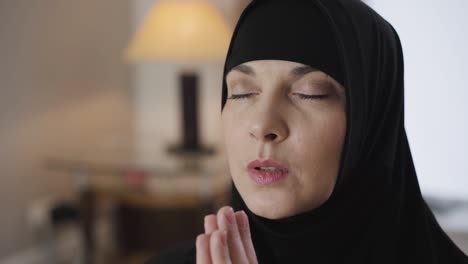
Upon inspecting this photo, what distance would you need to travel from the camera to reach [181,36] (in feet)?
7.45

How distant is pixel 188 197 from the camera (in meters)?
2.45

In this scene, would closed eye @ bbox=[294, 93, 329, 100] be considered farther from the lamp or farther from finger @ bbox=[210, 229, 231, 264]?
the lamp

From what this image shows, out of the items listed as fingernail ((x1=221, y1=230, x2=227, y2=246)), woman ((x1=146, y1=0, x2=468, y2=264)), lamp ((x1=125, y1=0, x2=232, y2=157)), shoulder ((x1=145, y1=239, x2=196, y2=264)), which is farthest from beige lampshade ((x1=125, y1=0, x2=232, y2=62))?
fingernail ((x1=221, y1=230, x2=227, y2=246))

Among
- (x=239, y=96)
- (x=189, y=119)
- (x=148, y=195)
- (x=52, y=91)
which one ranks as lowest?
(x=148, y=195)

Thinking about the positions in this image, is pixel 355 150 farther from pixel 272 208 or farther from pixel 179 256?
pixel 179 256

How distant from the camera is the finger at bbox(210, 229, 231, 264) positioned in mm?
676

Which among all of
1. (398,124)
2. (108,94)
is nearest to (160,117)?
(108,94)

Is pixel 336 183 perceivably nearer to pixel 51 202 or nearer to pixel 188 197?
pixel 188 197

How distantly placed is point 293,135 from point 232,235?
0.54ft

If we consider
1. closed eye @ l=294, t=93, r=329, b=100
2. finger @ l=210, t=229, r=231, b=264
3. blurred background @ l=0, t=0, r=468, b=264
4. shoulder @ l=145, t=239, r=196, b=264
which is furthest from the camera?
blurred background @ l=0, t=0, r=468, b=264

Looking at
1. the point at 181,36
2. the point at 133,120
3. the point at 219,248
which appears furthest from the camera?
the point at 133,120

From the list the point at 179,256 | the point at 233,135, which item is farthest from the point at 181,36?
the point at 233,135

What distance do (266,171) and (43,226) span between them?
2.22m

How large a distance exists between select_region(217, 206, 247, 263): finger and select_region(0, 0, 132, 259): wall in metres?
2.03
